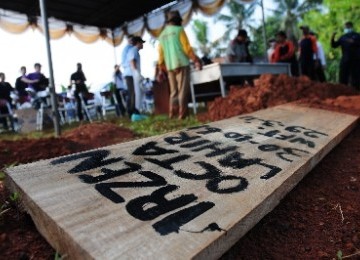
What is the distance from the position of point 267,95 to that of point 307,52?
380 cm

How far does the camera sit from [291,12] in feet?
97.7

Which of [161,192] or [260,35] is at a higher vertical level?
[260,35]

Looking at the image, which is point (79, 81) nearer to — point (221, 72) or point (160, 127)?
point (221, 72)

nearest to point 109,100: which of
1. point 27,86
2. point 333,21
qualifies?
point 27,86

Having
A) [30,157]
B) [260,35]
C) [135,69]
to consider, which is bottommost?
[30,157]

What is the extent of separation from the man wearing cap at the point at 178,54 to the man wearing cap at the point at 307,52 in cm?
322

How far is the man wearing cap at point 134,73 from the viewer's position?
6480 millimetres

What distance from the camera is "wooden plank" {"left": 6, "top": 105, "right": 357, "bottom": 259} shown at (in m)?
0.98

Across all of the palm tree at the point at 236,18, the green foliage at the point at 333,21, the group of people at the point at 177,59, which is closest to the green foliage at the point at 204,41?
the palm tree at the point at 236,18

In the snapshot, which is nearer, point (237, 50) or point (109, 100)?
point (237, 50)

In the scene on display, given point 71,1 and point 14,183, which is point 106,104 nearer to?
point 71,1

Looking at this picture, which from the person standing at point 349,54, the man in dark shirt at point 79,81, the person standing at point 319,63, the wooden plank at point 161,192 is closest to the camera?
the wooden plank at point 161,192

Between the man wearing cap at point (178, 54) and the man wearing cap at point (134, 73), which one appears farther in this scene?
the man wearing cap at point (134, 73)

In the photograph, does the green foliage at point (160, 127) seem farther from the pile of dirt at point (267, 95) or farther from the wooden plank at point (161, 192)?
the wooden plank at point (161, 192)
